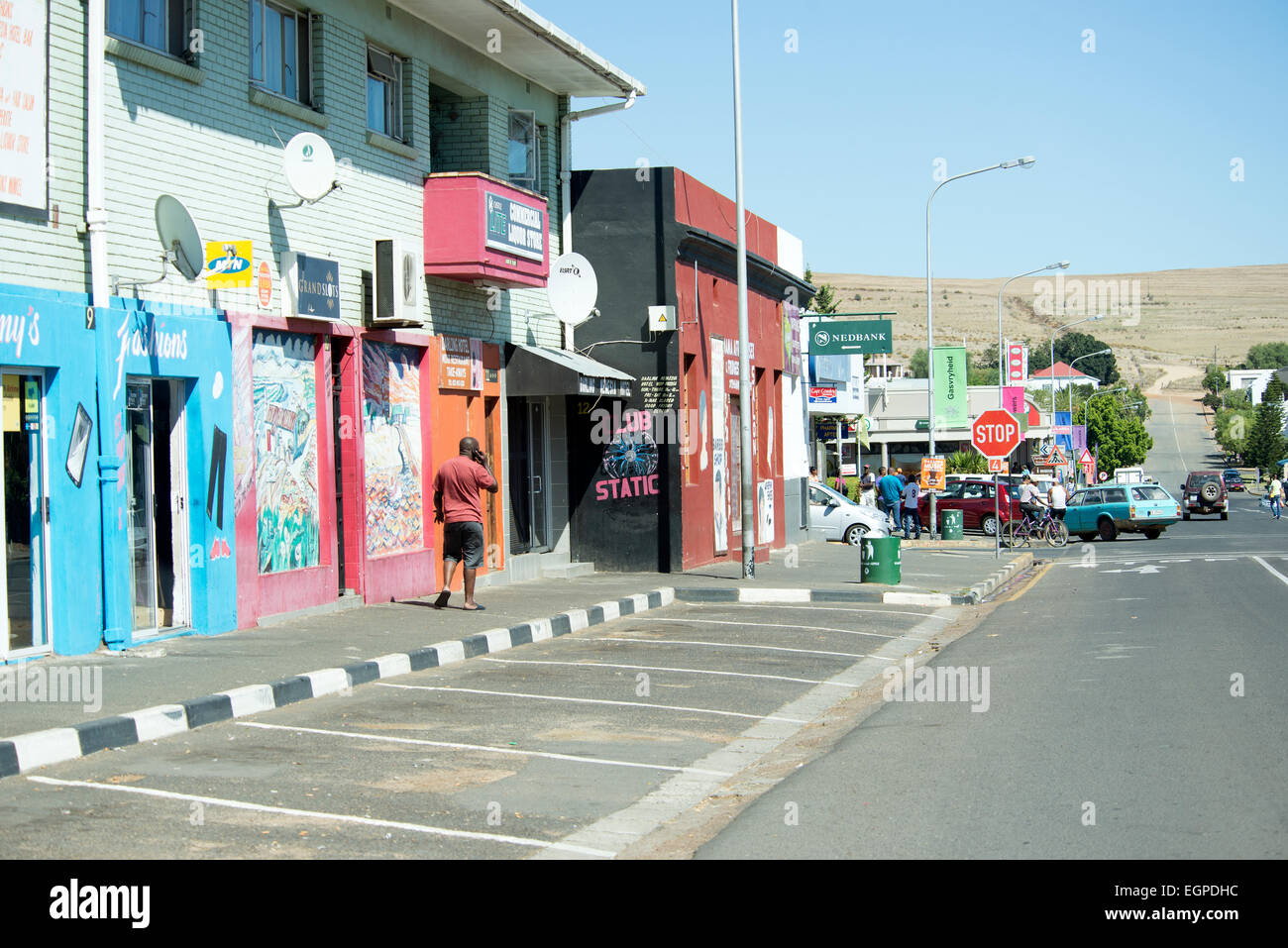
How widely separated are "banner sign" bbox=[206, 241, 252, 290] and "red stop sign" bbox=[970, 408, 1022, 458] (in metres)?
18.4

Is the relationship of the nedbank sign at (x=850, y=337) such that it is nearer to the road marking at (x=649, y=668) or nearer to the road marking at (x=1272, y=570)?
the road marking at (x=1272, y=570)

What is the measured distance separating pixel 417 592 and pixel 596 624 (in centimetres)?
246

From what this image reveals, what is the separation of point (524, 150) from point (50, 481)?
36.3 ft

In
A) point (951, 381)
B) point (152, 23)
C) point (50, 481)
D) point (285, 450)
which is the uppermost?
point (951, 381)

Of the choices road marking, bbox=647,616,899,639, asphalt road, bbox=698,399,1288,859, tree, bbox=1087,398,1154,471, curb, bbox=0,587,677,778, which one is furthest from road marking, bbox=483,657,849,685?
tree, bbox=1087,398,1154,471

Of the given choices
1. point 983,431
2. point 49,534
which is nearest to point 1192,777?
point 49,534

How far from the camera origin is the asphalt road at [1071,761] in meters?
5.89

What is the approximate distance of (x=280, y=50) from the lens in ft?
46.4

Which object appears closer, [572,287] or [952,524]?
[572,287]

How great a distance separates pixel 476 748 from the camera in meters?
8.34

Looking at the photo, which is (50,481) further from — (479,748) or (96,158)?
(479,748)

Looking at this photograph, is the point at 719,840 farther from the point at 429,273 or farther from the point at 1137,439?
the point at 1137,439

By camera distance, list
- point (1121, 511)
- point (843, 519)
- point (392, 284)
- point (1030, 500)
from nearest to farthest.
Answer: point (392, 284), point (843, 519), point (1030, 500), point (1121, 511)

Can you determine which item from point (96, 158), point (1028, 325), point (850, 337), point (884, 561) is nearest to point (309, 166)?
point (96, 158)
